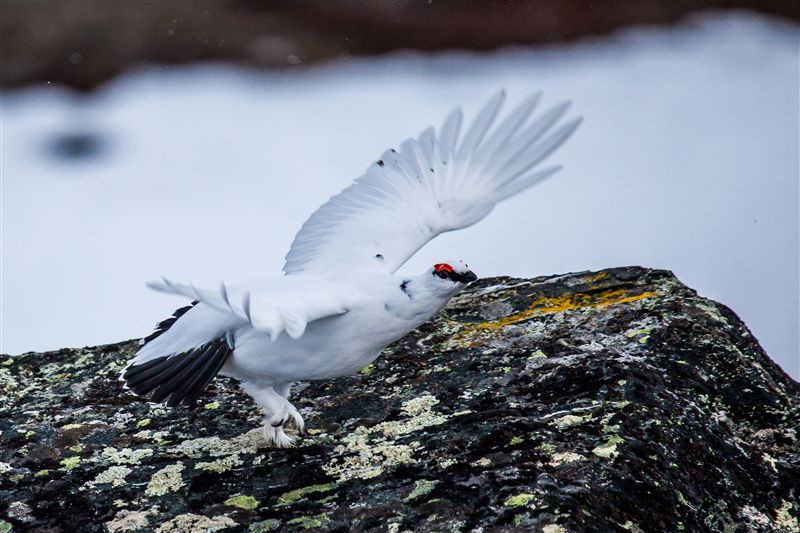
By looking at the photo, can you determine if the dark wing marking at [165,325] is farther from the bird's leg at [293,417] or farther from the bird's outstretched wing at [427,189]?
the bird's leg at [293,417]

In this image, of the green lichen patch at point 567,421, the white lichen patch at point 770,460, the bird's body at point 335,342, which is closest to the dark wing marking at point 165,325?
the bird's body at point 335,342

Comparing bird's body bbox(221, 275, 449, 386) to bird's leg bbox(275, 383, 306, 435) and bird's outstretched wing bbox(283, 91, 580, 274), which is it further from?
bird's outstretched wing bbox(283, 91, 580, 274)

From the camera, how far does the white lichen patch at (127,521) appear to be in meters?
2.55

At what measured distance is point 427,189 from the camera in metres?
3.75

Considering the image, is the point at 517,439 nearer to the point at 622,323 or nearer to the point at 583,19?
the point at 622,323

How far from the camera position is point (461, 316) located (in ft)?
11.8

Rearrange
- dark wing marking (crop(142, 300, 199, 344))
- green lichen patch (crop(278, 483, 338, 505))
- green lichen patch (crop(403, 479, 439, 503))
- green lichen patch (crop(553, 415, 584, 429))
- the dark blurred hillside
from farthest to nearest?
the dark blurred hillside → dark wing marking (crop(142, 300, 199, 344)) → green lichen patch (crop(553, 415, 584, 429)) → green lichen patch (crop(278, 483, 338, 505)) → green lichen patch (crop(403, 479, 439, 503))

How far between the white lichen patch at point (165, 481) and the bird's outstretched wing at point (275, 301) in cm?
39

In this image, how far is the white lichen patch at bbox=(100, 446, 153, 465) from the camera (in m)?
2.87

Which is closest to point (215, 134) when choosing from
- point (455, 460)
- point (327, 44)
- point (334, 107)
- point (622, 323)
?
point (334, 107)

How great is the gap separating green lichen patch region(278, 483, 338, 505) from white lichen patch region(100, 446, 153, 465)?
459 millimetres

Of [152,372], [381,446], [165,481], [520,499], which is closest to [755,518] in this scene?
[520,499]

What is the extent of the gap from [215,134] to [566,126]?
4884 mm

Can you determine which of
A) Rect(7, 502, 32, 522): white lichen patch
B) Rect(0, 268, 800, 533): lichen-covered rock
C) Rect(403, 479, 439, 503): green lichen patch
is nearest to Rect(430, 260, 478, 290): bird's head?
Rect(0, 268, 800, 533): lichen-covered rock
